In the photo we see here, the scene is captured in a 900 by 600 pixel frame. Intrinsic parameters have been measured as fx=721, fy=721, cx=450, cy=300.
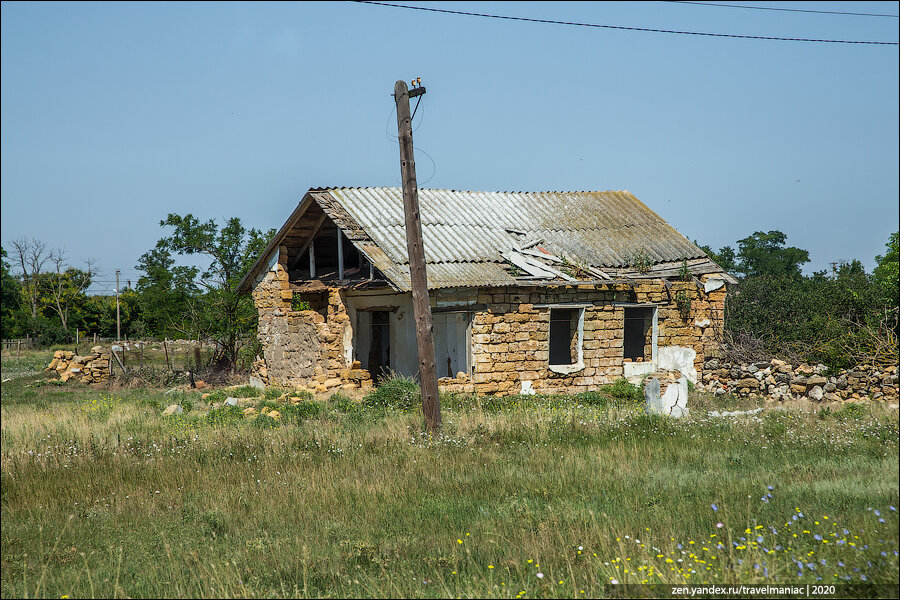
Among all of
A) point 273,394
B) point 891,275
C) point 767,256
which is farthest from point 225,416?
point 767,256

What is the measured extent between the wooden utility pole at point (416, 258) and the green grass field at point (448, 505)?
1.70ft

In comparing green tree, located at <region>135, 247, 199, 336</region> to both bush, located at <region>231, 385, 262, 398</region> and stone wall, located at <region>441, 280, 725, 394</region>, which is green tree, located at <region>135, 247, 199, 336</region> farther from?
stone wall, located at <region>441, 280, 725, 394</region>

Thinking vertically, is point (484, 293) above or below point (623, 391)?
above

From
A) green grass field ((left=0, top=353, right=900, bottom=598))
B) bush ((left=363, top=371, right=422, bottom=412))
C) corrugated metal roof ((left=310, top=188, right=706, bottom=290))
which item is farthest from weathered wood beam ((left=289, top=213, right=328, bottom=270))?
green grass field ((left=0, top=353, right=900, bottom=598))

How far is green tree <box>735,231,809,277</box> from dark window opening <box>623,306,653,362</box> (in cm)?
2081

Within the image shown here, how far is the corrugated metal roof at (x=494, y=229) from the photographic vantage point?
1498 cm

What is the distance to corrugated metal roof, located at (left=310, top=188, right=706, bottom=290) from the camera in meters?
15.0

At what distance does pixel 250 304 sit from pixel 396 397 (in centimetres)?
1251

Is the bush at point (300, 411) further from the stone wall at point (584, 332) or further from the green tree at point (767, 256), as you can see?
the green tree at point (767, 256)

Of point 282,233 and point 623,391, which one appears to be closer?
point 623,391

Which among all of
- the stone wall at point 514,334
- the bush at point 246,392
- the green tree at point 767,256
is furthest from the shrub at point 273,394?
the green tree at point 767,256

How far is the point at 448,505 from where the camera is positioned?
6680 millimetres

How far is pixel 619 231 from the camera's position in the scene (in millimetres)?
18453

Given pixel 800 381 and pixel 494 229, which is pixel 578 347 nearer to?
pixel 494 229
